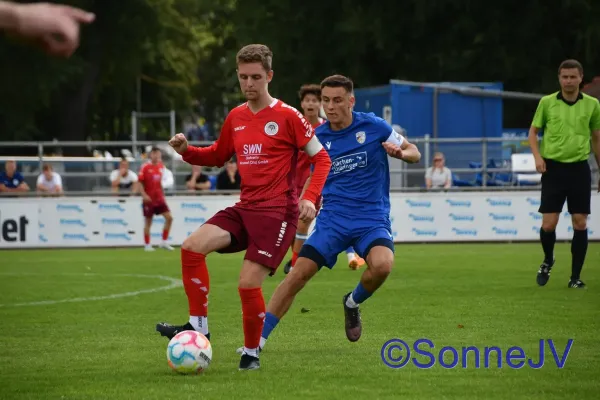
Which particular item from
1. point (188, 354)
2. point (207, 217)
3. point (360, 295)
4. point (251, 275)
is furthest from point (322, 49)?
point (188, 354)

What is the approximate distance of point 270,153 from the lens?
7977 millimetres

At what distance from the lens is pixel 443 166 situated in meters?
24.8

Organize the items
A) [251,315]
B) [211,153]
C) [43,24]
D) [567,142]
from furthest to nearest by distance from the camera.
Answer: [567,142] → [211,153] → [251,315] → [43,24]

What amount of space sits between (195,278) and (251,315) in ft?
1.66

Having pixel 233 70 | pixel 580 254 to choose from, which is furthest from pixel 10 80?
pixel 580 254

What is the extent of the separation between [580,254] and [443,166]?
11638 millimetres


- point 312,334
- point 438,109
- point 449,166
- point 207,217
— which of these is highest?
point 438,109

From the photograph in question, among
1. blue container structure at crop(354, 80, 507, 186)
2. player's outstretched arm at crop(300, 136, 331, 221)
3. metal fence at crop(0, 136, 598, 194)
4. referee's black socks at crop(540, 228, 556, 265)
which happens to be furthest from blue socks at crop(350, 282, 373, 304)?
blue container structure at crop(354, 80, 507, 186)

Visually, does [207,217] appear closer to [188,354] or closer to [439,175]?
[439,175]

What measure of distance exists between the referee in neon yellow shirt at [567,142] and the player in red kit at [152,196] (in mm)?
11651

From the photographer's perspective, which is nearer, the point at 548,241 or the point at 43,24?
the point at 43,24

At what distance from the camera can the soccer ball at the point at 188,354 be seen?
749cm

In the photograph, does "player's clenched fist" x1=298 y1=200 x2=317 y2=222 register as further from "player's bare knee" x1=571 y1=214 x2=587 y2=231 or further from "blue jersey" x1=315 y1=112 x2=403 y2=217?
"player's bare knee" x1=571 y1=214 x2=587 y2=231

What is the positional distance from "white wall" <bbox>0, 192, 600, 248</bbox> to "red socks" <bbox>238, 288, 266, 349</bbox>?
16.5 m
